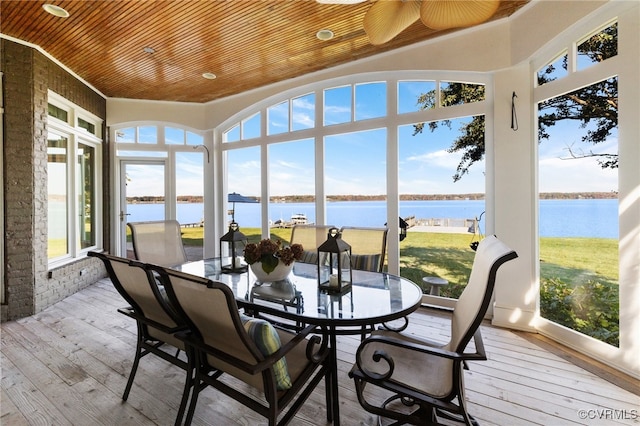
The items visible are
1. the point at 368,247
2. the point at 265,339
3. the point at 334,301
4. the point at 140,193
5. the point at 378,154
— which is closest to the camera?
the point at 265,339

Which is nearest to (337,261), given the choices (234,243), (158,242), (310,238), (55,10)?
(234,243)

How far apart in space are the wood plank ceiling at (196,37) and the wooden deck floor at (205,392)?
10.7ft

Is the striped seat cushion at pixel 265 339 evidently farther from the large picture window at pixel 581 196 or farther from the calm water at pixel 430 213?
the calm water at pixel 430 213

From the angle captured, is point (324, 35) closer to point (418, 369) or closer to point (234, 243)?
point (234, 243)

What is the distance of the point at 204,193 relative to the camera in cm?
587

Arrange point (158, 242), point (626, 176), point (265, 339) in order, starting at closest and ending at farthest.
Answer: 1. point (265, 339)
2. point (626, 176)
3. point (158, 242)

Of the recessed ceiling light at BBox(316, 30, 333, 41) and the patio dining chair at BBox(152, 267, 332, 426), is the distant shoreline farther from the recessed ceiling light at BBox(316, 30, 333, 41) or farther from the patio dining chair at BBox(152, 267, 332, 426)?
the patio dining chair at BBox(152, 267, 332, 426)

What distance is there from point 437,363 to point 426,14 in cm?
199

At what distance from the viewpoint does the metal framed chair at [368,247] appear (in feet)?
8.98

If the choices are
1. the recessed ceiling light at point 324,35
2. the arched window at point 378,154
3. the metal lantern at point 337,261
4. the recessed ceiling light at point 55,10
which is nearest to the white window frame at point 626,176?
the arched window at point 378,154

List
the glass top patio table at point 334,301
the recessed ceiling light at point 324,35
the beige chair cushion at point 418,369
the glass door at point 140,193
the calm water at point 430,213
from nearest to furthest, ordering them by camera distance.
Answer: the beige chair cushion at point 418,369, the glass top patio table at point 334,301, the calm water at point 430,213, the recessed ceiling light at point 324,35, the glass door at point 140,193

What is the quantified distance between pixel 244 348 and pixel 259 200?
4.09m

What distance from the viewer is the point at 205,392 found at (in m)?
2.10

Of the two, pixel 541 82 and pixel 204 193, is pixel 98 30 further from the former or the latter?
pixel 541 82
